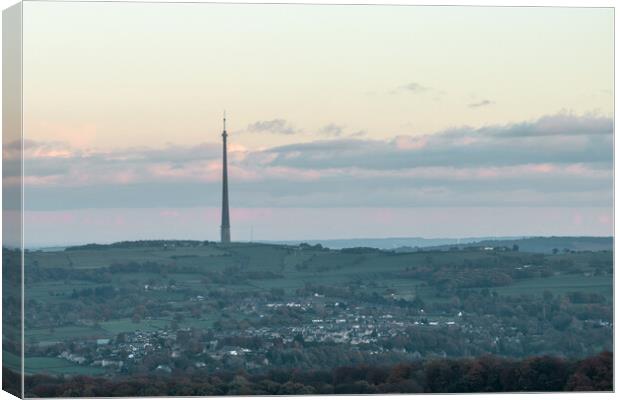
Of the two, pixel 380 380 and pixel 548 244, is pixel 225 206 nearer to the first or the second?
pixel 380 380

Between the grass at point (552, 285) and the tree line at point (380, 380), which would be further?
the grass at point (552, 285)

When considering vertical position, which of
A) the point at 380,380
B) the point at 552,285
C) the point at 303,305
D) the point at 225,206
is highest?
the point at 225,206

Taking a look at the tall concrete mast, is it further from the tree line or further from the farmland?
the tree line

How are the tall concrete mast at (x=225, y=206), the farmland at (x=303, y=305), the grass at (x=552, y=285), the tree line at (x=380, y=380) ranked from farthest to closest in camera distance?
the grass at (x=552, y=285) < the tall concrete mast at (x=225, y=206) < the farmland at (x=303, y=305) < the tree line at (x=380, y=380)

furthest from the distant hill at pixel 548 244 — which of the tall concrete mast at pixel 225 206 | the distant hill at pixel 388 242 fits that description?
the tall concrete mast at pixel 225 206

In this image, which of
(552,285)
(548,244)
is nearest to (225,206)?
(548,244)

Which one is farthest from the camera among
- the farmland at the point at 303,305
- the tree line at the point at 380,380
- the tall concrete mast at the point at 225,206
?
the tall concrete mast at the point at 225,206

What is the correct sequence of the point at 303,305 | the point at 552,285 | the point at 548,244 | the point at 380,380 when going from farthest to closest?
1. the point at 552,285
2. the point at 303,305
3. the point at 548,244
4. the point at 380,380

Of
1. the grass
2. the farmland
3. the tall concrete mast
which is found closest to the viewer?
the farmland

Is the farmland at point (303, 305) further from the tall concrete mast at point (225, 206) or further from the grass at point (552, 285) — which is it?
the tall concrete mast at point (225, 206)

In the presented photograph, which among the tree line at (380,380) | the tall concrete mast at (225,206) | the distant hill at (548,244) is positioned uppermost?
the tall concrete mast at (225,206)

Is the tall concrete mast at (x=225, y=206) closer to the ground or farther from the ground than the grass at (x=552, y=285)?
farther from the ground

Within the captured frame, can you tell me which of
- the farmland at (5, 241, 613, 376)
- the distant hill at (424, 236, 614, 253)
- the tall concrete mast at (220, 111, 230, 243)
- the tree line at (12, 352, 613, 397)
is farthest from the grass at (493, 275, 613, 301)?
the tall concrete mast at (220, 111, 230, 243)
